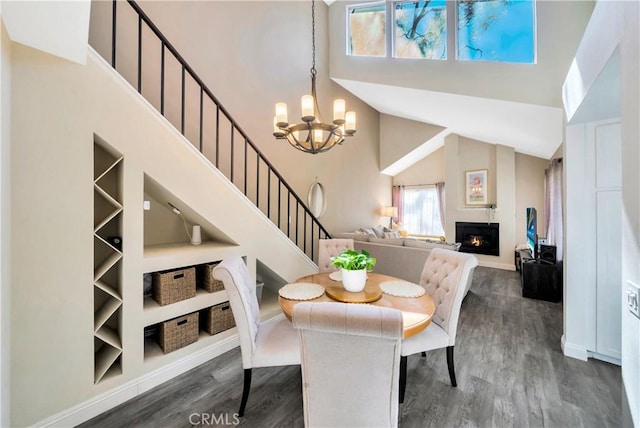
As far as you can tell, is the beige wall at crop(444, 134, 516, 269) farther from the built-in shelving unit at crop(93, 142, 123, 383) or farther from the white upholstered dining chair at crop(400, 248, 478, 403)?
the built-in shelving unit at crop(93, 142, 123, 383)

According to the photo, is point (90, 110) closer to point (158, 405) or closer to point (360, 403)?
point (158, 405)

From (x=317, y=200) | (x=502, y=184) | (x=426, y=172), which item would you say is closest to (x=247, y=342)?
(x=317, y=200)

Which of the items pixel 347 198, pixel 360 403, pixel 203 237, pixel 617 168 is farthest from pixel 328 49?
pixel 360 403

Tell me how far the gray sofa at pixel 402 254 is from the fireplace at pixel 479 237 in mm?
2579

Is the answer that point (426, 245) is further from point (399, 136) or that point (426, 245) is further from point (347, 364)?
point (399, 136)

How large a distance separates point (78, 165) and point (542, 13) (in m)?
4.72

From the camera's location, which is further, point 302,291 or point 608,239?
point 608,239

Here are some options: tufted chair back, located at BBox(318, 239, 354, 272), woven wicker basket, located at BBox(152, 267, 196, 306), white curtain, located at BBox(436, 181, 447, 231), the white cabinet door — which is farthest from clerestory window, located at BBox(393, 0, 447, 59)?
woven wicker basket, located at BBox(152, 267, 196, 306)

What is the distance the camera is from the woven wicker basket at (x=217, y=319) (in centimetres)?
238

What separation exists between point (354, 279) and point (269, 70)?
384 cm

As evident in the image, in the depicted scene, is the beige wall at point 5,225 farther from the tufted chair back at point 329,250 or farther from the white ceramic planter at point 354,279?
the tufted chair back at point 329,250

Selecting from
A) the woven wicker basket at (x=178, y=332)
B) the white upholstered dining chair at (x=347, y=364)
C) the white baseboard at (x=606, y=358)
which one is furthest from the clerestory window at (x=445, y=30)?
the woven wicker basket at (x=178, y=332)

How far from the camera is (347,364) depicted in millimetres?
1053

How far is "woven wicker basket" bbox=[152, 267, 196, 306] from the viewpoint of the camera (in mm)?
2072
